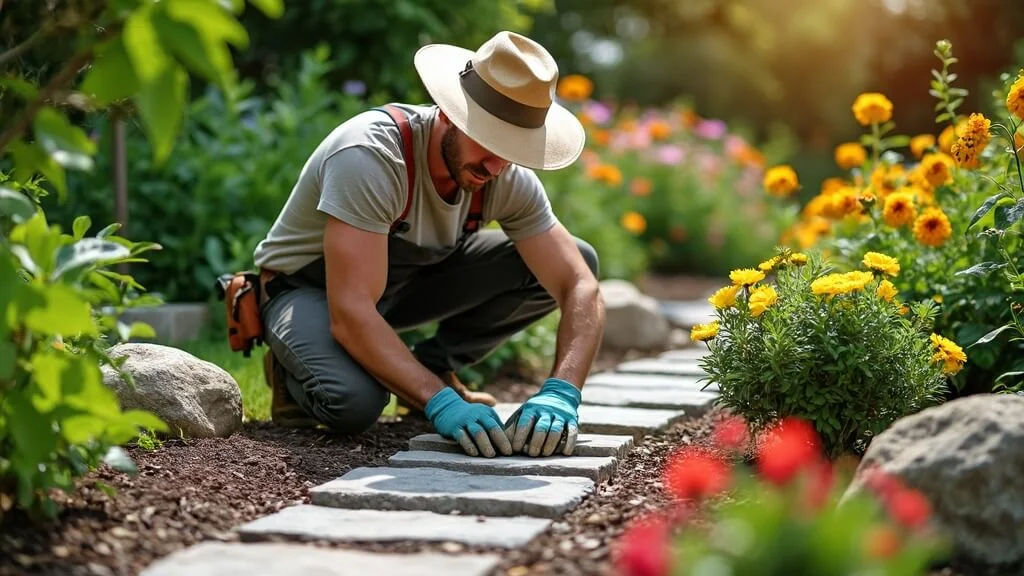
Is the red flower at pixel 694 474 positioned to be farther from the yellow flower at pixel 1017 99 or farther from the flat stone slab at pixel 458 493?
the yellow flower at pixel 1017 99

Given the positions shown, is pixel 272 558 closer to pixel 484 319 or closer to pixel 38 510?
pixel 38 510

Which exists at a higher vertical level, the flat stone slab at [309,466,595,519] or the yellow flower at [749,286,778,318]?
the yellow flower at [749,286,778,318]

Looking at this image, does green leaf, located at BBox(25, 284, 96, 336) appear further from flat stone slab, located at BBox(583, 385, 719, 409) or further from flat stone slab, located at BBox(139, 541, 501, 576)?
flat stone slab, located at BBox(583, 385, 719, 409)

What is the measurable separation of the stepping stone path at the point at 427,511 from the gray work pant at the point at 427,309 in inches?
16.0

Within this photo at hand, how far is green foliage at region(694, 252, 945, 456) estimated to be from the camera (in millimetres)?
2760

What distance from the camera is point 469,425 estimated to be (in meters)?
2.93

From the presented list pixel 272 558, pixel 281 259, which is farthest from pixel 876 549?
pixel 281 259

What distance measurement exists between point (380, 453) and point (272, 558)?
3.79 ft

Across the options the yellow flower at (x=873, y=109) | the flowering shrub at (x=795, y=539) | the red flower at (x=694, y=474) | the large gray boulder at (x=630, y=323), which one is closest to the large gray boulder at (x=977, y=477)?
the flowering shrub at (x=795, y=539)

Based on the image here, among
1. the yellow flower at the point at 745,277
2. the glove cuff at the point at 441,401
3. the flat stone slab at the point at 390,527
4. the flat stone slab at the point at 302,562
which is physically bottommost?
the flat stone slab at the point at 302,562

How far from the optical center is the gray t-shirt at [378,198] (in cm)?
314

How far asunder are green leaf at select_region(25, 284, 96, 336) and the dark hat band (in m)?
1.44

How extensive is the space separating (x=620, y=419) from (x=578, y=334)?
1.09 feet

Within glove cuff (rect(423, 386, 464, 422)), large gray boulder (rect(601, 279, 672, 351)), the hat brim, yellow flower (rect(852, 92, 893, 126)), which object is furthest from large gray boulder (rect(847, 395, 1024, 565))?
large gray boulder (rect(601, 279, 672, 351))
